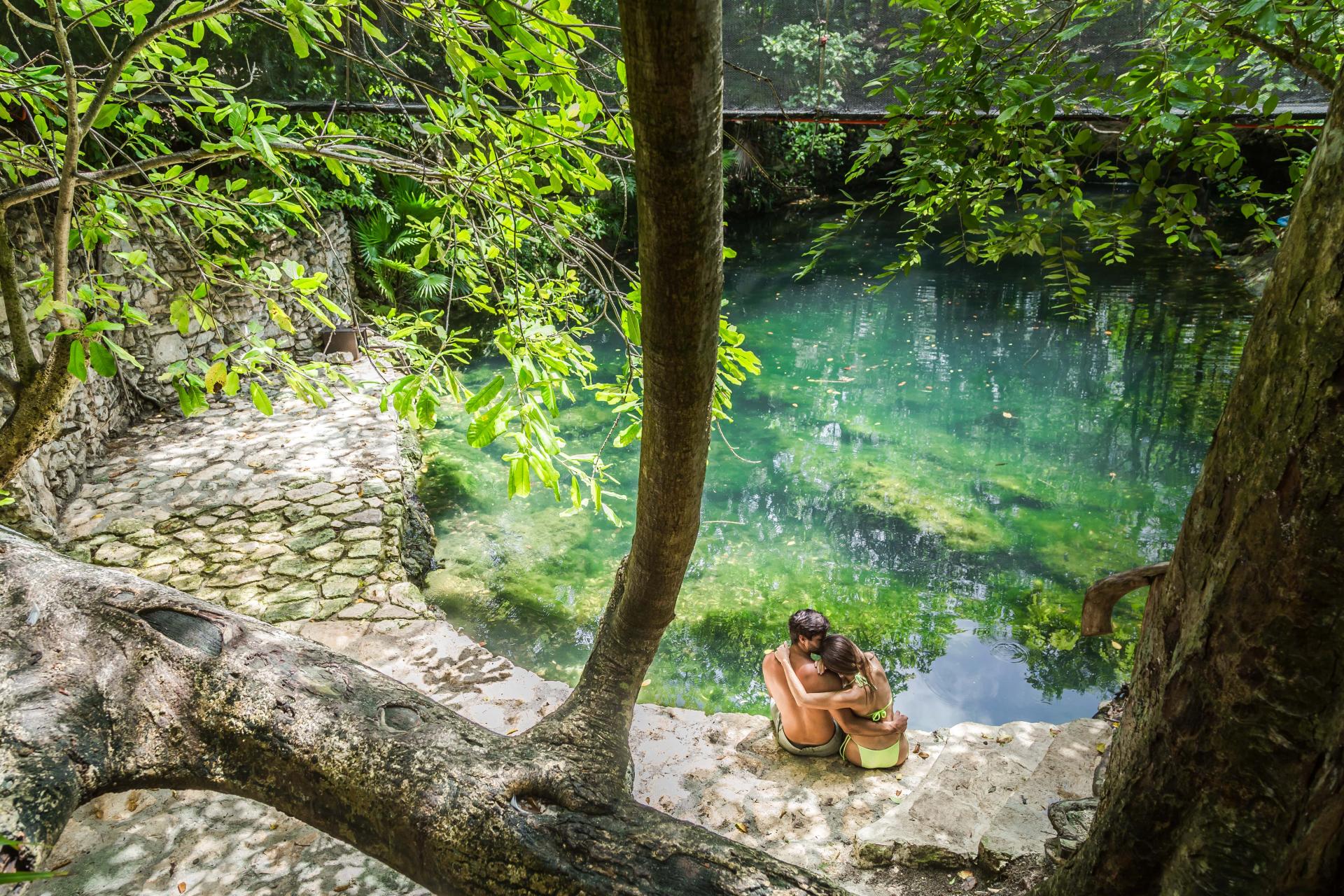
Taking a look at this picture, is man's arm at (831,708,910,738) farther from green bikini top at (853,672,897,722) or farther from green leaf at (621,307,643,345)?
green leaf at (621,307,643,345)

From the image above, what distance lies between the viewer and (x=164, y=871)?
243cm

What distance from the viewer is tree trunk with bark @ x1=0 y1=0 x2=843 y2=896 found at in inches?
51.1

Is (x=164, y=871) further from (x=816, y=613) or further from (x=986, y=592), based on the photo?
(x=986, y=592)

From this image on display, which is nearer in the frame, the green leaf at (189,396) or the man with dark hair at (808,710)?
the green leaf at (189,396)

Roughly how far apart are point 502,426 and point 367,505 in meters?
4.18

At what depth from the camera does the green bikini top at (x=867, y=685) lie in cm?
344

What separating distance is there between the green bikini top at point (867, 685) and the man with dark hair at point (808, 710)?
46 mm

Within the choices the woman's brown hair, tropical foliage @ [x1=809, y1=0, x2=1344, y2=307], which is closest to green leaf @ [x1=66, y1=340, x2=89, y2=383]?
tropical foliage @ [x1=809, y1=0, x2=1344, y2=307]

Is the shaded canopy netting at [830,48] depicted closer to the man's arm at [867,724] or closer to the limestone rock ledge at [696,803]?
the man's arm at [867,724]

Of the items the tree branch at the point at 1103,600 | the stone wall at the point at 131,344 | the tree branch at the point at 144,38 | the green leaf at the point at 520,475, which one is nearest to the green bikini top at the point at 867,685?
the tree branch at the point at 1103,600

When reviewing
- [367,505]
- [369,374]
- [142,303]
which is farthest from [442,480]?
[142,303]

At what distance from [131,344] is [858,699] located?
7069 millimetres

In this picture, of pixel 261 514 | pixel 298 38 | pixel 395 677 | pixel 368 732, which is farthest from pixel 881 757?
pixel 261 514

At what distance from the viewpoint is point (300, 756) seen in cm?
159
